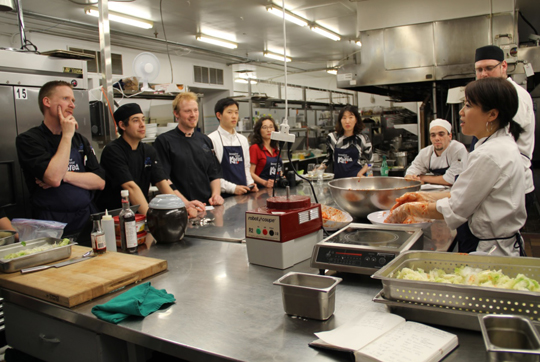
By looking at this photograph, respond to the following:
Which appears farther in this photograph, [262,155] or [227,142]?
[262,155]

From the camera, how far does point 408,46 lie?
5.42 metres

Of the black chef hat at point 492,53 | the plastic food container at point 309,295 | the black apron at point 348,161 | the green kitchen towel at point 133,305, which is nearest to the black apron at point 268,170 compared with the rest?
the black apron at point 348,161

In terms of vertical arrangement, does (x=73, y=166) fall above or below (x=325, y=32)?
below

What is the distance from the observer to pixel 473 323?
1032 mm

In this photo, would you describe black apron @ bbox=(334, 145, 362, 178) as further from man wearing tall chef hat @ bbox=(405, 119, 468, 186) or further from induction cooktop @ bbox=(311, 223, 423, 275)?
induction cooktop @ bbox=(311, 223, 423, 275)

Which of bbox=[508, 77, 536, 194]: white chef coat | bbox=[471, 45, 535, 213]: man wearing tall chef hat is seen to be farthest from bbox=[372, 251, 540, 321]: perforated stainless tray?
bbox=[508, 77, 536, 194]: white chef coat

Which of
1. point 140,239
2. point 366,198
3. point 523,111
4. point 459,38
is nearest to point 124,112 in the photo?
point 140,239

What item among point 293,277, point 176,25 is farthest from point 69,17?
point 293,277

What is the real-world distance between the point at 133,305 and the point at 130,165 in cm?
177

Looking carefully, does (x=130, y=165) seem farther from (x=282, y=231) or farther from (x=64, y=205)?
(x=282, y=231)

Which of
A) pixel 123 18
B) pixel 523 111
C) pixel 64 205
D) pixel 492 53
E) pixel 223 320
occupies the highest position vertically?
pixel 123 18

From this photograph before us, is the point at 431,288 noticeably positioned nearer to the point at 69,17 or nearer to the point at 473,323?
the point at 473,323

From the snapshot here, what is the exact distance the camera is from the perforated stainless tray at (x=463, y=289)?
1000 mm

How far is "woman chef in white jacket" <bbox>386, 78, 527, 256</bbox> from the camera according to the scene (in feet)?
5.28
